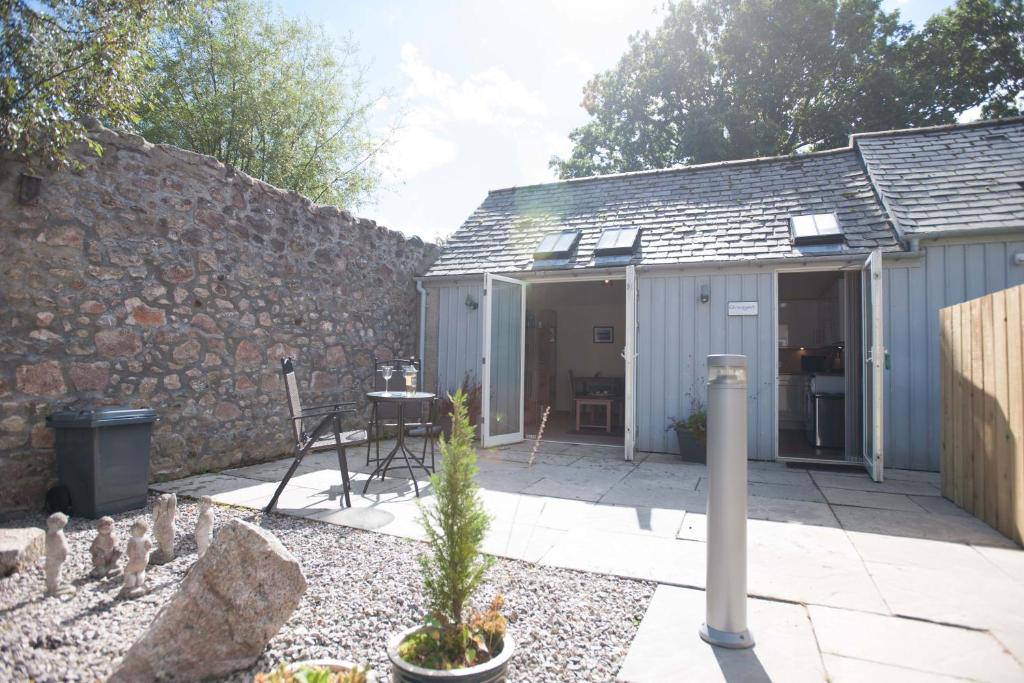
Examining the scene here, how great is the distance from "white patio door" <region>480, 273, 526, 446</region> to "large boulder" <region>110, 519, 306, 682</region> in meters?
4.80

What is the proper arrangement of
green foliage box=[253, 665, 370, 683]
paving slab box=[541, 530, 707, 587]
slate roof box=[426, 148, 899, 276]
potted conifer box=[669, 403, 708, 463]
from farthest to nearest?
slate roof box=[426, 148, 899, 276], potted conifer box=[669, 403, 708, 463], paving slab box=[541, 530, 707, 587], green foliage box=[253, 665, 370, 683]

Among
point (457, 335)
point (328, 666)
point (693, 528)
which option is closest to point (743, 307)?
point (693, 528)

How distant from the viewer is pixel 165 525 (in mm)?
2865

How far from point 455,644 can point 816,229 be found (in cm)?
635

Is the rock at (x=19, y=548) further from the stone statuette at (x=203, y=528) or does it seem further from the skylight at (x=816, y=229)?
the skylight at (x=816, y=229)

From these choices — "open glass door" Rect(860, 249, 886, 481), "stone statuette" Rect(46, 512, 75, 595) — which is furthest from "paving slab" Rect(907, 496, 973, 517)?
"stone statuette" Rect(46, 512, 75, 595)

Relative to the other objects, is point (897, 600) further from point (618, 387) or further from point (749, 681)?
point (618, 387)

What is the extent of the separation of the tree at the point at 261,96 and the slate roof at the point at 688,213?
4.68 metres

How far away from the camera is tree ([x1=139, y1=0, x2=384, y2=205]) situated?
10.1 meters

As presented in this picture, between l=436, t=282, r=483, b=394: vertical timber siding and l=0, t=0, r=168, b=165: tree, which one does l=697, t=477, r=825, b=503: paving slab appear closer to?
l=436, t=282, r=483, b=394: vertical timber siding

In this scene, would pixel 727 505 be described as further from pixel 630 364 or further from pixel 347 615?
pixel 630 364

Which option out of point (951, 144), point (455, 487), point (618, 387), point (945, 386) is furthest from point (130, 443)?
point (951, 144)

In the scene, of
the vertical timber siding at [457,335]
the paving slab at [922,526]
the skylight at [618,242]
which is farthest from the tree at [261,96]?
the paving slab at [922,526]

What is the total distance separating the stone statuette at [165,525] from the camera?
9.34 feet
